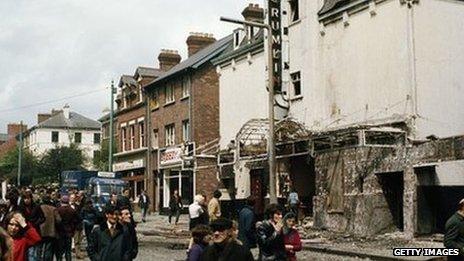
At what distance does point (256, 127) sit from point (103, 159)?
38.2 meters

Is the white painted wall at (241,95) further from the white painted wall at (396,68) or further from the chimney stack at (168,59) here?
the chimney stack at (168,59)

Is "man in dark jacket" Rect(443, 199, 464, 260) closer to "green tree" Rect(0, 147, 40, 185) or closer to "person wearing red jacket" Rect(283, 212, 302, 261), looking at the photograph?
"person wearing red jacket" Rect(283, 212, 302, 261)

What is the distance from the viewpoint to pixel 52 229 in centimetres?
1233

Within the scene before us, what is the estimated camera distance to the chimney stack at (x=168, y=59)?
4594 cm

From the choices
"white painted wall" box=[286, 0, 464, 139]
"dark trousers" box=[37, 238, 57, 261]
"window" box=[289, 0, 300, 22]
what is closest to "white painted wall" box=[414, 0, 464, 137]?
"white painted wall" box=[286, 0, 464, 139]

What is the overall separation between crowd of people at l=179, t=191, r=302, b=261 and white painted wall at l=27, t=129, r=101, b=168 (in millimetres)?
74311

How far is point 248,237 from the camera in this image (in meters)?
10.3

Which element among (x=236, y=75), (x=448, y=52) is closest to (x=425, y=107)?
(x=448, y=52)

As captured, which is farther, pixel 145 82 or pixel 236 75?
pixel 145 82

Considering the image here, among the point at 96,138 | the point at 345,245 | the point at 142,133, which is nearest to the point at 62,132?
the point at 96,138

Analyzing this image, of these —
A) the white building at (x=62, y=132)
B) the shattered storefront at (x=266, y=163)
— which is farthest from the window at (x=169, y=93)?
the white building at (x=62, y=132)

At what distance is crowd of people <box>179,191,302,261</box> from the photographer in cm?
627

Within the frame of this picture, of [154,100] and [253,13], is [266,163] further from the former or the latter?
[154,100]

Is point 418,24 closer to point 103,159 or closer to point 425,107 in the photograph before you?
point 425,107
